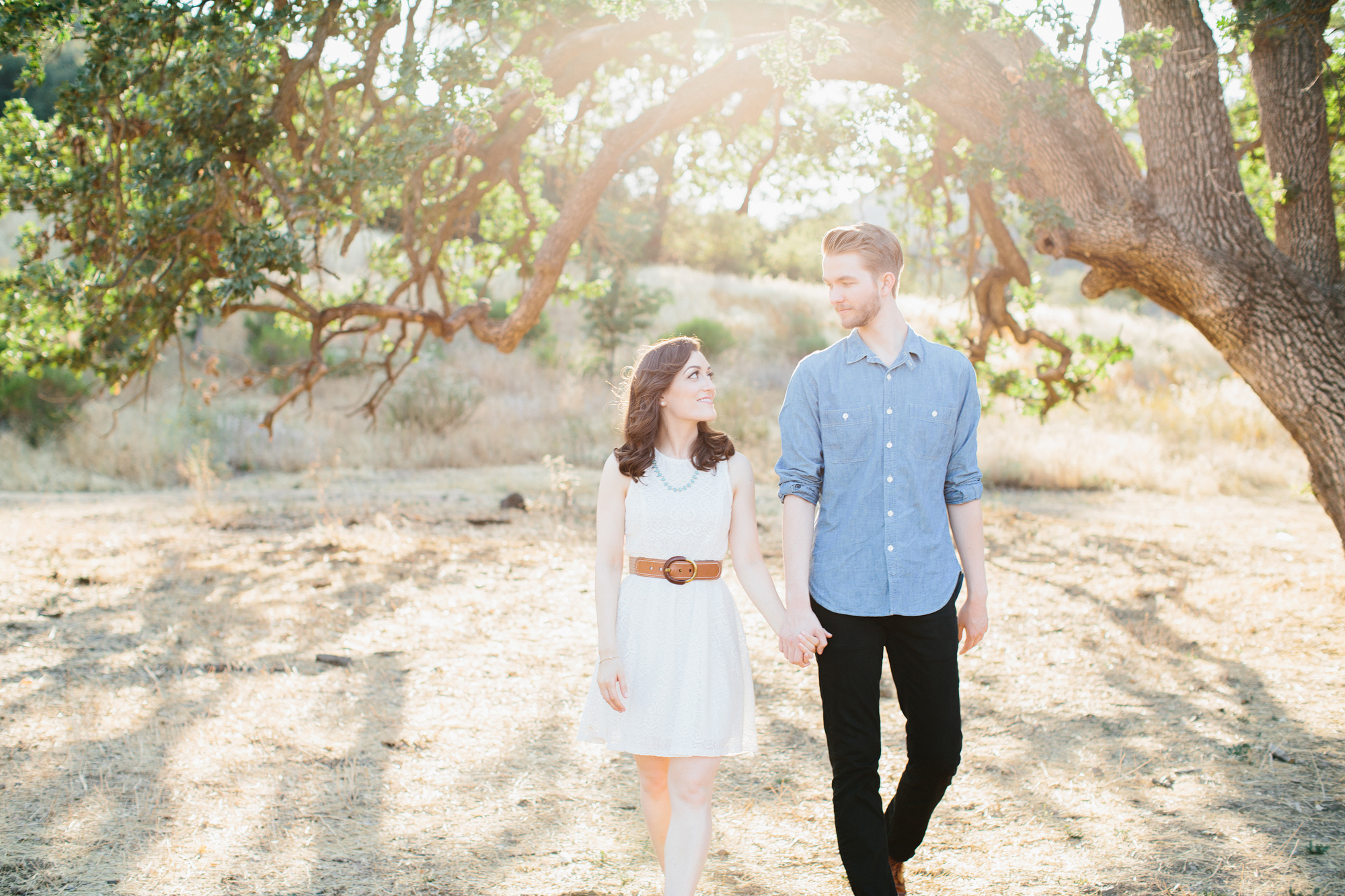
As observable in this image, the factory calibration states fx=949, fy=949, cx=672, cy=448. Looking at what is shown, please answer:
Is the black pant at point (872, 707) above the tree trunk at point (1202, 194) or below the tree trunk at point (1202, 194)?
below

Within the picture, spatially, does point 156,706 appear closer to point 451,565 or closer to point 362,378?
point 451,565

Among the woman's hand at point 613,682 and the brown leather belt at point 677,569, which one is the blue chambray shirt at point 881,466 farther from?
the woman's hand at point 613,682

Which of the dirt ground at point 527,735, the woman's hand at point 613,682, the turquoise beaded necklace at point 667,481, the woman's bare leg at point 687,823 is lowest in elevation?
the dirt ground at point 527,735

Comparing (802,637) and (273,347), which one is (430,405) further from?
(802,637)

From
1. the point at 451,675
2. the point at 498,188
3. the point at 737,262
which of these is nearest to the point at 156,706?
the point at 451,675

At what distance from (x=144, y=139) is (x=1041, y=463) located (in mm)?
10640

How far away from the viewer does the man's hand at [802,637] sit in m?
2.38

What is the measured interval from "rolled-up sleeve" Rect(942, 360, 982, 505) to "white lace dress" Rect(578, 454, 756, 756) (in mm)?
360

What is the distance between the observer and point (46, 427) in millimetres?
13820

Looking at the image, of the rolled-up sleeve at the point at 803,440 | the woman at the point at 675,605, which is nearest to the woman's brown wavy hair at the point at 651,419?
the woman at the point at 675,605

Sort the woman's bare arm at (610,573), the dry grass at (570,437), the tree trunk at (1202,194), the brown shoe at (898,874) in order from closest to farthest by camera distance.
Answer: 1. the woman's bare arm at (610,573)
2. the brown shoe at (898,874)
3. the tree trunk at (1202,194)
4. the dry grass at (570,437)

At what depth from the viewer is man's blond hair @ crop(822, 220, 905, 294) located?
245 cm

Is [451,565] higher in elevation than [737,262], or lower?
lower

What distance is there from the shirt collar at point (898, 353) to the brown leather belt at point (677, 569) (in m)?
0.67
